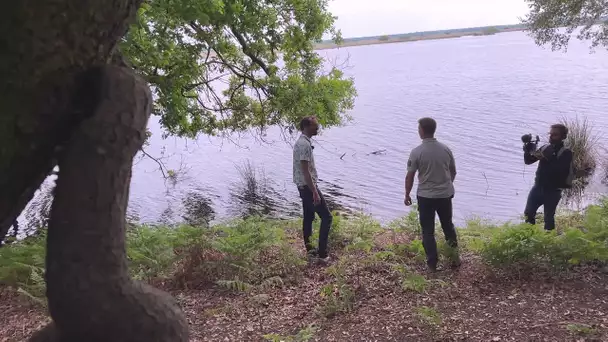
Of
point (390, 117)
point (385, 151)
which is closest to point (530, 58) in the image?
point (390, 117)

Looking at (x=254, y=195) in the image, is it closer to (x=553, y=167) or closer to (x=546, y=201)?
(x=546, y=201)

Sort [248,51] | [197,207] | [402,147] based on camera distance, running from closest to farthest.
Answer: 1. [248,51]
2. [197,207]
3. [402,147]

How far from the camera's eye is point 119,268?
1.66 metres

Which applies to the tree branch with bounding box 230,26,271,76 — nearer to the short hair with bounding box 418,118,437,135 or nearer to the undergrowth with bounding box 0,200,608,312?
the undergrowth with bounding box 0,200,608,312

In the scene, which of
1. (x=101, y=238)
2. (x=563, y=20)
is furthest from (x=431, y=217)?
(x=563, y=20)

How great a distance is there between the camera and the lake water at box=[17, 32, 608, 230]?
18.2 meters

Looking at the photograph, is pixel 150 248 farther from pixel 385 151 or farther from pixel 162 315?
pixel 385 151

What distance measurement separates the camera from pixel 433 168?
247 inches

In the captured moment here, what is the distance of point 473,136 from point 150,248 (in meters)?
20.8

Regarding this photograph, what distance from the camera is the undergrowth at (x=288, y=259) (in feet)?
19.4

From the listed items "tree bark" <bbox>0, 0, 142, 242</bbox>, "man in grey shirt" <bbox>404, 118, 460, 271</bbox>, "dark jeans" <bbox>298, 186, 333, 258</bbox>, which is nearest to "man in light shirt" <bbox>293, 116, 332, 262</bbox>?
"dark jeans" <bbox>298, 186, 333, 258</bbox>

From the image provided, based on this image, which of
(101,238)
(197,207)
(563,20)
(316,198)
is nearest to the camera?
(101,238)

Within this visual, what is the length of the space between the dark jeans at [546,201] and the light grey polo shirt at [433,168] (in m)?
2.11

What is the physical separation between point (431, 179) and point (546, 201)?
2440 mm
